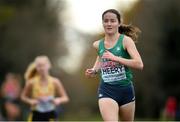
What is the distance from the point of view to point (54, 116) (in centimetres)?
1394

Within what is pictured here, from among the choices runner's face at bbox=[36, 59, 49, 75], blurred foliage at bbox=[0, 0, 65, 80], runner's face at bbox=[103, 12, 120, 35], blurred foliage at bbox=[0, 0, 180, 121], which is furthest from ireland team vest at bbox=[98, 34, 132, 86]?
blurred foliage at bbox=[0, 0, 65, 80]

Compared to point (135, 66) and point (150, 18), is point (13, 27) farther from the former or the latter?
point (135, 66)

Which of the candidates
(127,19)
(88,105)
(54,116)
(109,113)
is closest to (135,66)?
(109,113)

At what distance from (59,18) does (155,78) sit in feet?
32.6

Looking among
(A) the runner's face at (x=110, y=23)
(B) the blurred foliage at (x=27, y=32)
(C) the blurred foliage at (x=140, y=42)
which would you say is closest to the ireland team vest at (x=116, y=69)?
(A) the runner's face at (x=110, y=23)

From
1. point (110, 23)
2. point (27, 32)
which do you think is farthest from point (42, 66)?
point (27, 32)

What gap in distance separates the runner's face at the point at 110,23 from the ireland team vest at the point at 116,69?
0.49 feet

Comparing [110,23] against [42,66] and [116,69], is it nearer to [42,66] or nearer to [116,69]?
[116,69]

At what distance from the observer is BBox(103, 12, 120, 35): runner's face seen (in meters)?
9.99

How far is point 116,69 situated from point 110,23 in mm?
619

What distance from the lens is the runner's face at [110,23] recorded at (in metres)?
9.99

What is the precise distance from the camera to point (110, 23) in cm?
1000

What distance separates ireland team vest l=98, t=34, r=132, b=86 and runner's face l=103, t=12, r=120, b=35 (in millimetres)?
151

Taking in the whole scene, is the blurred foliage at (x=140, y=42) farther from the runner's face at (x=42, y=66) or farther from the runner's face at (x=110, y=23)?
the runner's face at (x=110, y=23)
